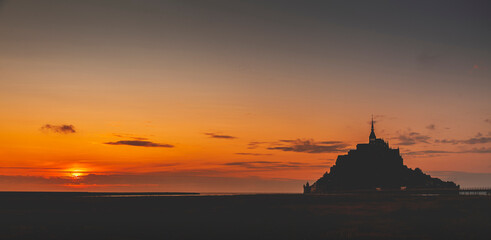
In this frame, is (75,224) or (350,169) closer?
(75,224)

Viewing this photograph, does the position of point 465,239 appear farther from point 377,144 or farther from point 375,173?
point 377,144

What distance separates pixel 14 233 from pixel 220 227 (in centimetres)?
1934

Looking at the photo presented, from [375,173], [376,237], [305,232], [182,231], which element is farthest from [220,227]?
[375,173]

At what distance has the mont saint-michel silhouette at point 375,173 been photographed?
182 meters

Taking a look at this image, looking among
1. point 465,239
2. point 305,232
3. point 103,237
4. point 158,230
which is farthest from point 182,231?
point 465,239

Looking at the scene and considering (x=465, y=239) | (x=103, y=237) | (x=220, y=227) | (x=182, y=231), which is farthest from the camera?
(x=220, y=227)

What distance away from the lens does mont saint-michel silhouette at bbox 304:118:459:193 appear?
182m

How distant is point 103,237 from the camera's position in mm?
37906

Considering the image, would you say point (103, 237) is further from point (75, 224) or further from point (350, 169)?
point (350, 169)

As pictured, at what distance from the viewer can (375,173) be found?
18488cm

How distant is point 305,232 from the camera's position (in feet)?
130

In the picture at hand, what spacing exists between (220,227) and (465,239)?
22.7 meters

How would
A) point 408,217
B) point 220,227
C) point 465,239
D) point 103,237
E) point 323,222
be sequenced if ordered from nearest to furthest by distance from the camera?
point 465,239
point 103,237
point 220,227
point 323,222
point 408,217

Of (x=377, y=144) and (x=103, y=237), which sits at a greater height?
(x=377, y=144)
